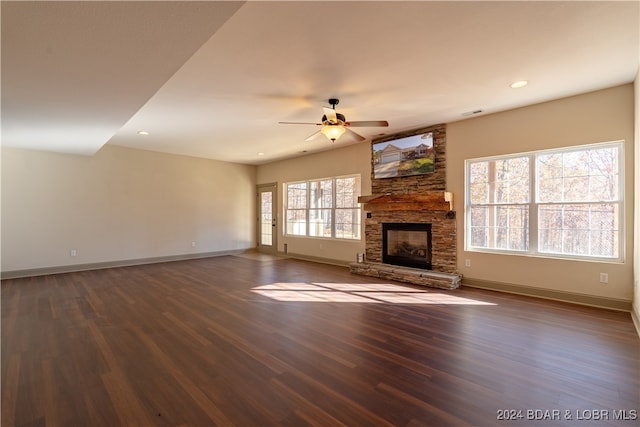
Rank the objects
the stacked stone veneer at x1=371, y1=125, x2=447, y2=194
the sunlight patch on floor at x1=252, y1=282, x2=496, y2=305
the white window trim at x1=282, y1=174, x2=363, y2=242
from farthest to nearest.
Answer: the white window trim at x1=282, y1=174, x2=363, y2=242
the stacked stone veneer at x1=371, y1=125, x2=447, y2=194
the sunlight patch on floor at x1=252, y1=282, x2=496, y2=305

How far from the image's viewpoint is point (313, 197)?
307 inches

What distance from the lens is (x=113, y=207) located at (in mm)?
6559

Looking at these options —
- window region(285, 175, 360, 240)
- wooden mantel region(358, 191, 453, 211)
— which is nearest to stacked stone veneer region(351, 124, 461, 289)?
wooden mantel region(358, 191, 453, 211)

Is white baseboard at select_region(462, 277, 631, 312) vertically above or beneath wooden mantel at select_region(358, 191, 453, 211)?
beneath

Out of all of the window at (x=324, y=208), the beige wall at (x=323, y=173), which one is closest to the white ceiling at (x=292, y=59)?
the beige wall at (x=323, y=173)

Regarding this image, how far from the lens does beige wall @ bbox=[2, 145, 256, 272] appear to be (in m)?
5.56

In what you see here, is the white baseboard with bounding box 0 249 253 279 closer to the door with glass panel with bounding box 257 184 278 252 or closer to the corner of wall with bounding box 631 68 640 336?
the door with glass panel with bounding box 257 184 278 252

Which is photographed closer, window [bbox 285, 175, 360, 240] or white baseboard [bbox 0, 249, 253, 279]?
white baseboard [bbox 0, 249, 253, 279]

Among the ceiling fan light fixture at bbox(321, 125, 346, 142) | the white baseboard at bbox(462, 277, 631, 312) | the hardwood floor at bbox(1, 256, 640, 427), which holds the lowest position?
the hardwood floor at bbox(1, 256, 640, 427)

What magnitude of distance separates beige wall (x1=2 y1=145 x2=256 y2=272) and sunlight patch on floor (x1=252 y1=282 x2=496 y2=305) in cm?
398

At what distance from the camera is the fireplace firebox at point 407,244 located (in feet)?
17.9

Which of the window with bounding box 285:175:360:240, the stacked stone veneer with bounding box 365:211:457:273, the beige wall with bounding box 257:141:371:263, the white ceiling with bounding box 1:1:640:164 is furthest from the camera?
the window with bounding box 285:175:360:240

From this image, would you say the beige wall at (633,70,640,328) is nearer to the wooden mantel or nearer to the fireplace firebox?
the wooden mantel

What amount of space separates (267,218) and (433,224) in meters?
5.43
